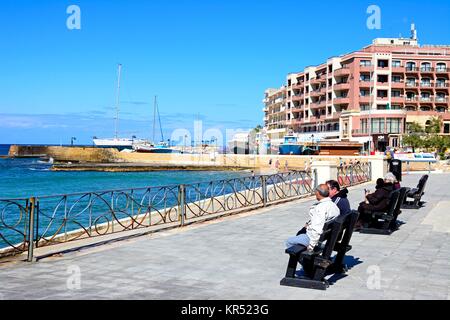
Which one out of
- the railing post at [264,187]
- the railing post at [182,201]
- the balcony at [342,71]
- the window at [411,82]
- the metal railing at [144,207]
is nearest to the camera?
the metal railing at [144,207]

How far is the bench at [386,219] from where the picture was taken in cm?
1039

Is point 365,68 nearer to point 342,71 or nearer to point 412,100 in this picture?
point 342,71

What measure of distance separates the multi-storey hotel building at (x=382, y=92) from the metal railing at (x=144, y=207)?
167 feet

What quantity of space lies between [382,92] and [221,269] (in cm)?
6930

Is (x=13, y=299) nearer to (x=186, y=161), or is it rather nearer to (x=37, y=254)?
(x=37, y=254)

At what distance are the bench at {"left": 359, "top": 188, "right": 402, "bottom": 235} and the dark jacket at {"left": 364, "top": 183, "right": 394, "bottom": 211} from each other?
0.31 feet

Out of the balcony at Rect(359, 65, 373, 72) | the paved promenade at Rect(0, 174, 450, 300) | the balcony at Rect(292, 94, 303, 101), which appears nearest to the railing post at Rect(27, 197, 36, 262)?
the paved promenade at Rect(0, 174, 450, 300)

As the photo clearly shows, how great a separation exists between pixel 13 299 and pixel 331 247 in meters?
3.89

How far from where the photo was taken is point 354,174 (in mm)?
23828

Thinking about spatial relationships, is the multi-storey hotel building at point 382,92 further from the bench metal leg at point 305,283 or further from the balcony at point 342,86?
the bench metal leg at point 305,283

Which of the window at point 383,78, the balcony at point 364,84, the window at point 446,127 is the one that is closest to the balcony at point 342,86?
the balcony at point 364,84

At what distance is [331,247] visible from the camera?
637 cm
